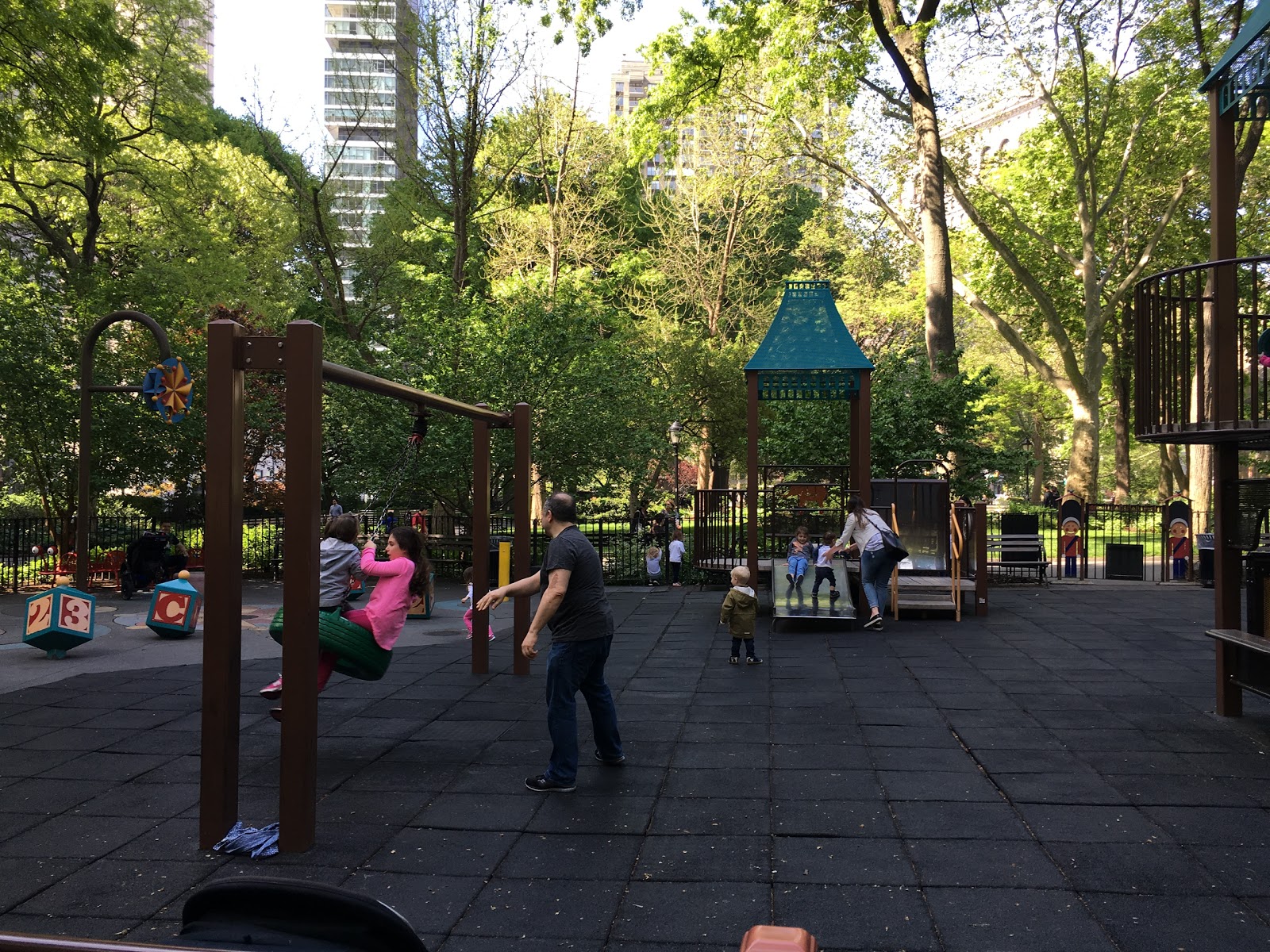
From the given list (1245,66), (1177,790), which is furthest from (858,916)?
(1245,66)

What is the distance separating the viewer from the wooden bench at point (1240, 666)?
7.27m

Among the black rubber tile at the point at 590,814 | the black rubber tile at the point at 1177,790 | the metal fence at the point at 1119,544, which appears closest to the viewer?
the black rubber tile at the point at 590,814

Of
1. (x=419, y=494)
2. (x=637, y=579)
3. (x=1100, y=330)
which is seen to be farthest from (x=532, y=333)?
(x=1100, y=330)

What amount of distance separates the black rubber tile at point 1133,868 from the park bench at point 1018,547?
15610 millimetres

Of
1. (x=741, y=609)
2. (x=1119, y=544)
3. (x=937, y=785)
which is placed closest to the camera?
(x=937, y=785)

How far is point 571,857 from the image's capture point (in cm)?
481

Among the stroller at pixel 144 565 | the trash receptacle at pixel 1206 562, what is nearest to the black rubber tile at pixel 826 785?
the stroller at pixel 144 565

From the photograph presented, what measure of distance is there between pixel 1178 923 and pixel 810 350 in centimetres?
1215

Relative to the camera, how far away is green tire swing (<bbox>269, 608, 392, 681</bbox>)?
6332 millimetres

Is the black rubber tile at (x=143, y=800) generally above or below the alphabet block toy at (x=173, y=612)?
below

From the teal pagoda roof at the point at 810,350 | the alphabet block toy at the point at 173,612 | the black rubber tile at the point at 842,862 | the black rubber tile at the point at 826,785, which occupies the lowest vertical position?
the black rubber tile at the point at 842,862

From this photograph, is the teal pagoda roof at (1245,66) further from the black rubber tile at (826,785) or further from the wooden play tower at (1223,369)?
the black rubber tile at (826,785)

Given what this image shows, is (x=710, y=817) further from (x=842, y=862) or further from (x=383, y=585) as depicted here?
(x=383, y=585)

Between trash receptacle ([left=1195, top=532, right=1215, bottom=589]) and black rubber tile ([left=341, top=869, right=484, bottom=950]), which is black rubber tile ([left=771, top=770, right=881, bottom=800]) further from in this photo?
trash receptacle ([left=1195, top=532, right=1215, bottom=589])
